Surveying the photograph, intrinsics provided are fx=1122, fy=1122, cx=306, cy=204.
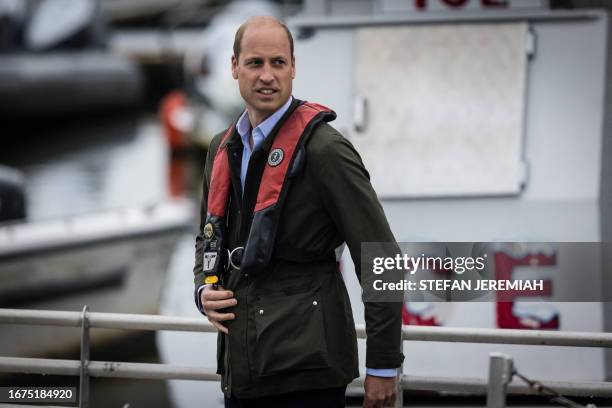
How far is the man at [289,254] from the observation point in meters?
2.76

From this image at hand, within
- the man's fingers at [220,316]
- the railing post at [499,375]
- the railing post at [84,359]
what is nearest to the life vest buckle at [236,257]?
the man's fingers at [220,316]

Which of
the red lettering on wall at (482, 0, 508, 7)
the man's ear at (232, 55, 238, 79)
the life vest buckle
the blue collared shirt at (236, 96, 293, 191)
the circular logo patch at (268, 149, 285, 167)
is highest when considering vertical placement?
the red lettering on wall at (482, 0, 508, 7)

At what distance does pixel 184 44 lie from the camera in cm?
1358

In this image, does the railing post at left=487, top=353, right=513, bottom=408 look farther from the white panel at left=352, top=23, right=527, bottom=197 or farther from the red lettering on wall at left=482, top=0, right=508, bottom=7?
the red lettering on wall at left=482, top=0, right=508, bottom=7

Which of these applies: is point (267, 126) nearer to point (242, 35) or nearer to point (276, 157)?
point (276, 157)

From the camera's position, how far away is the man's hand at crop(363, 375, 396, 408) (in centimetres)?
274

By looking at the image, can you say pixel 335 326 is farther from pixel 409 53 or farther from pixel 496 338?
pixel 409 53

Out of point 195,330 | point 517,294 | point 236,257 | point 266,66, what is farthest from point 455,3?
point 236,257

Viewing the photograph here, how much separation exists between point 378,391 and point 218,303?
1.54 feet

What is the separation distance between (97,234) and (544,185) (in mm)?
3617

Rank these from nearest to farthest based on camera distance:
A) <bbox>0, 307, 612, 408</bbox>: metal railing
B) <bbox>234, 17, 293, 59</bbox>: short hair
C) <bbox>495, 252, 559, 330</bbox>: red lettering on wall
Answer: <bbox>234, 17, 293, 59</bbox>: short hair < <bbox>0, 307, 612, 408</bbox>: metal railing < <bbox>495, 252, 559, 330</bbox>: red lettering on wall

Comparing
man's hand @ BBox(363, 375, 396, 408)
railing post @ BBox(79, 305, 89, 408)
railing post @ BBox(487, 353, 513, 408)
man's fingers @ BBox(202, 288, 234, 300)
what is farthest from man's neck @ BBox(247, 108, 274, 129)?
railing post @ BBox(79, 305, 89, 408)

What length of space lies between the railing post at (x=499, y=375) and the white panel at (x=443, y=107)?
82.9 inches

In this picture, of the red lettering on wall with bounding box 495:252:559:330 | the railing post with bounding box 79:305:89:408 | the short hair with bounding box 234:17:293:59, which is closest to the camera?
the short hair with bounding box 234:17:293:59
